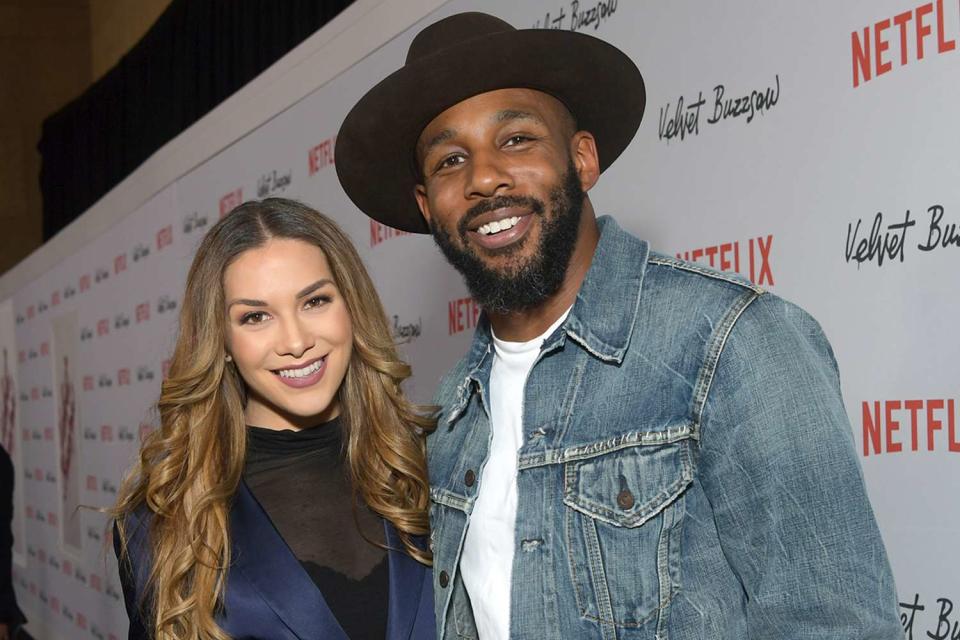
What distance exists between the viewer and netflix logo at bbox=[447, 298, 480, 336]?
3.11 metres

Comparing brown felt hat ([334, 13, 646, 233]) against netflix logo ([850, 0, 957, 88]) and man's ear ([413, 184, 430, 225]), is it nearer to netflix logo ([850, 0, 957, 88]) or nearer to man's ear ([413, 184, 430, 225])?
man's ear ([413, 184, 430, 225])

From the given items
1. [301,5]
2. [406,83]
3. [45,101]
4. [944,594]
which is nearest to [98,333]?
[301,5]

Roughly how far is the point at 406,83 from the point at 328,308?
58 cm

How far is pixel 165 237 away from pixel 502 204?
454 cm

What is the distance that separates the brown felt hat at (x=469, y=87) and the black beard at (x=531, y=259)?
0.66ft

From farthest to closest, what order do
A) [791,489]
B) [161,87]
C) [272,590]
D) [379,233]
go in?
[161,87] < [379,233] < [272,590] < [791,489]

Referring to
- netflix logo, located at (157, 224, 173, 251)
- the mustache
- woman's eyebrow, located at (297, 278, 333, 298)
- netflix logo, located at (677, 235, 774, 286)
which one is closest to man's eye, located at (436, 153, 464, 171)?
the mustache

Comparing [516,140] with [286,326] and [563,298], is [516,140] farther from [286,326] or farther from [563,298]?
[286,326]

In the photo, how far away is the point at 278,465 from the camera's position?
7.25 ft

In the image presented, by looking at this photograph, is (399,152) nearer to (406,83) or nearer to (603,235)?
(406,83)

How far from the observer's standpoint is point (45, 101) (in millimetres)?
11602

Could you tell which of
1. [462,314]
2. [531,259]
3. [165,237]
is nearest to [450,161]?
[531,259]

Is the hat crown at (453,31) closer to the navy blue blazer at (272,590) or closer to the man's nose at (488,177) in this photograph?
the man's nose at (488,177)

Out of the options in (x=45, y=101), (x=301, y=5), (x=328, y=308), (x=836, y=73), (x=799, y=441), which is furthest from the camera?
(x=45, y=101)
